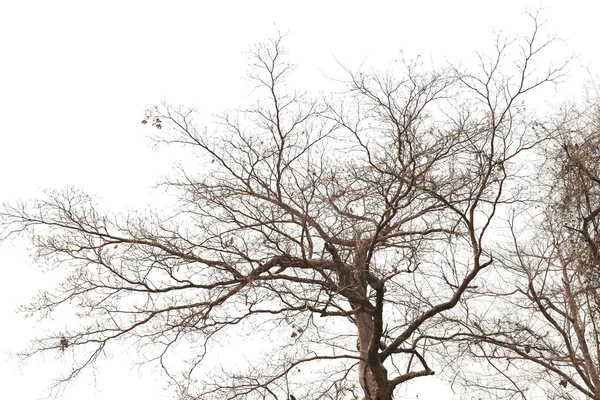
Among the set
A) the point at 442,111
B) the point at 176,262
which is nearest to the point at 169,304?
the point at 176,262

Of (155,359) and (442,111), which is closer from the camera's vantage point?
(442,111)

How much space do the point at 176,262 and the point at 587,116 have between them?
4.43m

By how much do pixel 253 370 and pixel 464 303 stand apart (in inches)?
92.0

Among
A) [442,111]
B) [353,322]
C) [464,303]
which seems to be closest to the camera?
[442,111]

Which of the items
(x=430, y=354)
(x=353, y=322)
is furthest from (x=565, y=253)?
(x=353, y=322)

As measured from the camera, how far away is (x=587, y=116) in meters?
7.20

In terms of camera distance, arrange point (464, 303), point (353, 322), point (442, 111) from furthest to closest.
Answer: point (353, 322) < point (464, 303) < point (442, 111)

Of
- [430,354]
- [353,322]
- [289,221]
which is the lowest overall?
[430,354]

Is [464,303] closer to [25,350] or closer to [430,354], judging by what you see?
[430,354]

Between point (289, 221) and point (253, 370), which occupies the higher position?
point (289, 221)

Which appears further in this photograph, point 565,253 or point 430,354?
point 430,354

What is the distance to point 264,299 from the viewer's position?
23.8ft

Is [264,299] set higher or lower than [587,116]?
lower

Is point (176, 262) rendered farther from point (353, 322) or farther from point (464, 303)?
point (464, 303)
